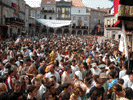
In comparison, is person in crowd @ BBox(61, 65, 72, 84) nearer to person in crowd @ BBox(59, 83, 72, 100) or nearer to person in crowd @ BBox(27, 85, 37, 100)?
person in crowd @ BBox(59, 83, 72, 100)

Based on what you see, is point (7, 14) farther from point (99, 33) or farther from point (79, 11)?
point (99, 33)

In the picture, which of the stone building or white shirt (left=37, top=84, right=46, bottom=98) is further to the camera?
the stone building

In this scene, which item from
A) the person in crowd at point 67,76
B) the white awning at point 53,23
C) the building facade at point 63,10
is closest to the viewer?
the person in crowd at point 67,76

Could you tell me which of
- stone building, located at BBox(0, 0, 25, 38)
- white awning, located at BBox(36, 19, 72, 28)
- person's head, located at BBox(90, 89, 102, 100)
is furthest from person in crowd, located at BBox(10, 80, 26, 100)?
stone building, located at BBox(0, 0, 25, 38)

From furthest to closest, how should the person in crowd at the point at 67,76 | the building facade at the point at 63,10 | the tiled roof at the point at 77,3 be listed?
the tiled roof at the point at 77,3 < the building facade at the point at 63,10 < the person in crowd at the point at 67,76

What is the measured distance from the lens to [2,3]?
25.7 metres

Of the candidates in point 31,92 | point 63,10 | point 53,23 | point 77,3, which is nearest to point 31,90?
point 31,92

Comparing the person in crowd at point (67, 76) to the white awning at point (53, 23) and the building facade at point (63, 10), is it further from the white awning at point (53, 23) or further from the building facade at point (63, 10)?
the building facade at point (63, 10)

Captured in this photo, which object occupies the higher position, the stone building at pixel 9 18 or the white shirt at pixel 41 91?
the stone building at pixel 9 18

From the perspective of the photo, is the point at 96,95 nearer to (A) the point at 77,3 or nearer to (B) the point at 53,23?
(B) the point at 53,23

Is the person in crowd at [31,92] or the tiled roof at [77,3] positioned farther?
the tiled roof at [77,3]

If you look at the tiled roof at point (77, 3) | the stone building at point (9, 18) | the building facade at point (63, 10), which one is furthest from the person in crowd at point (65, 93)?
the tiled roof at point (77, 3)

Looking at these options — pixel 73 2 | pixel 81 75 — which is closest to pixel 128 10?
pixel 81 75

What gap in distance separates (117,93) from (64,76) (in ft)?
6.89
